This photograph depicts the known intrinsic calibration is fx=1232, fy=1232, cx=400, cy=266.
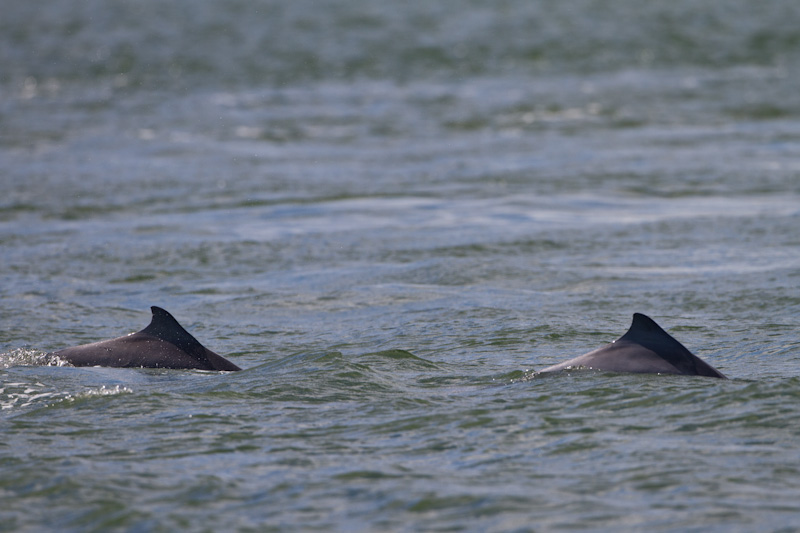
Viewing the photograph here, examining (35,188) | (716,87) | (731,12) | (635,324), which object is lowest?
(635,324)

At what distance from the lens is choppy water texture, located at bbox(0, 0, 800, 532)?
17.3 ft

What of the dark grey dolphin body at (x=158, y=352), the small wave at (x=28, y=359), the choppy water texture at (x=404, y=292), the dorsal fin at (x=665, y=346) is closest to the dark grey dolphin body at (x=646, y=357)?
the dorsal fin at (x=665, y=346)

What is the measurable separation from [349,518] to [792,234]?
853cm

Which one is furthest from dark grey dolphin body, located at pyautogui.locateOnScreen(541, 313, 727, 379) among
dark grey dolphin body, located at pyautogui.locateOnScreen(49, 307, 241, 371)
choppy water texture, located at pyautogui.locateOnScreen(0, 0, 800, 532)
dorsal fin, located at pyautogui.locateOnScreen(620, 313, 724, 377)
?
dark grey dolphin body, located at pyautogui.locateOnScreen(49, 307, 241, 371)

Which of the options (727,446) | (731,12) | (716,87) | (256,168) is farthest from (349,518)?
(731,12)

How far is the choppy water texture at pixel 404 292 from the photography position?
5.27 metres

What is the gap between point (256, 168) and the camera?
61.2 feet

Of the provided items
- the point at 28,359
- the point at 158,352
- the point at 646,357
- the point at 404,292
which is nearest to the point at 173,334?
the point at 158,352

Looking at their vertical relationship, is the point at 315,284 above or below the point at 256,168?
below

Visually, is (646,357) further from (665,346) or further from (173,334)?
(173,334)

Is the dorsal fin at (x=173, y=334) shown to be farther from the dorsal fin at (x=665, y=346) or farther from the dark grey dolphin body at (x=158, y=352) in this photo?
the dorsal fin at (x=665, y=346)

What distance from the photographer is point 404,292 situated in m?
10.2

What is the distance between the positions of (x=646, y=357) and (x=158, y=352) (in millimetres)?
2915

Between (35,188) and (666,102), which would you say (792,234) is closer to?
(35,188)
